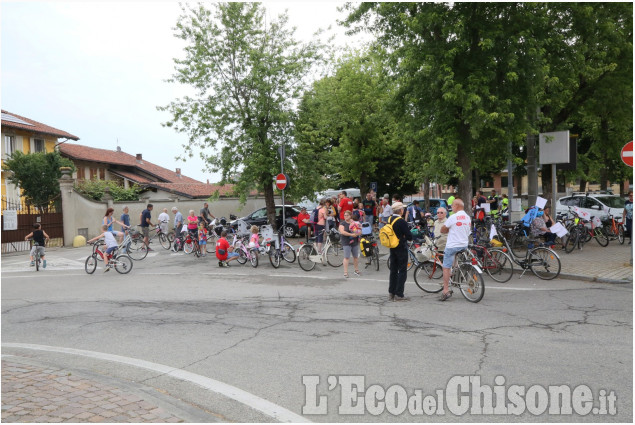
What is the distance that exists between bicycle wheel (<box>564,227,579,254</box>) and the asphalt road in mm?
5403

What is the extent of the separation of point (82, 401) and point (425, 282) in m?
7.25

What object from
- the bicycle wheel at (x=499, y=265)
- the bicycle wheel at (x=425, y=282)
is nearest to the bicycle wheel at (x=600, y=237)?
the bicycle wheel at (x=499, y=265)

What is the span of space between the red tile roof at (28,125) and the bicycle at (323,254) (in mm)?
33439

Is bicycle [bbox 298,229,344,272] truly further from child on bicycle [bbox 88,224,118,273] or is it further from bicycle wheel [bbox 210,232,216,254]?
bicycle wheel [bbox 210,232,216,254]

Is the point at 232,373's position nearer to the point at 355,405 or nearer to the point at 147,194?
the point at 355,405

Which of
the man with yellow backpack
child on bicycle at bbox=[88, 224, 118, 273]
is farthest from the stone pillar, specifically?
the man with yellow backpack

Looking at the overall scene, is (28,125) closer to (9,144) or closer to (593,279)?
(9,144)

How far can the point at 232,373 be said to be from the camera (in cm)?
572

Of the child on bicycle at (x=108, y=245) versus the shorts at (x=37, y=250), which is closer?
the child on bicycle at (x=108, y=245)

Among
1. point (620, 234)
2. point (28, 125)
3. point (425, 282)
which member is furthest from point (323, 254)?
point (28, 125)

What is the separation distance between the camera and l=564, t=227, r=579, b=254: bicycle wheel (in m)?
16.8

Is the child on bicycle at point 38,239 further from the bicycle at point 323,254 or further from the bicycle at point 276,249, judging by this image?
the bicycle at point 323,254

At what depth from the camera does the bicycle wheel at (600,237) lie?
1831 centimetres

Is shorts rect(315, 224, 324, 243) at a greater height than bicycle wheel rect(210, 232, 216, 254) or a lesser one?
greater
